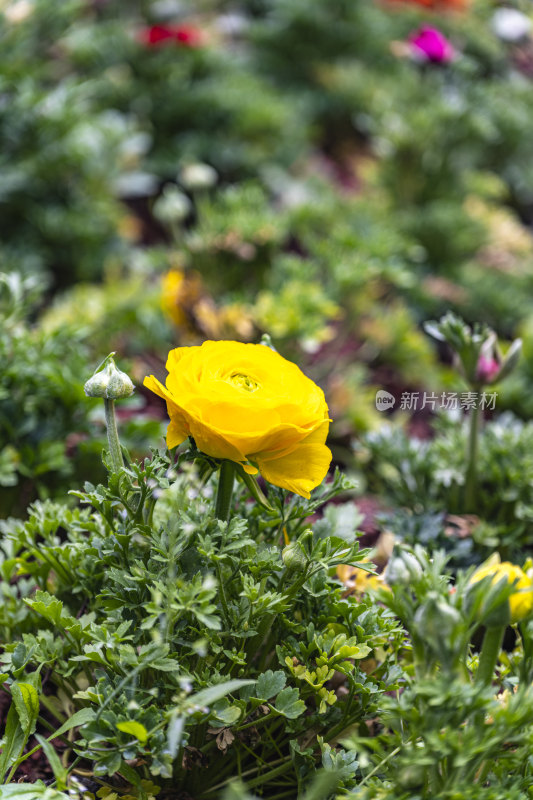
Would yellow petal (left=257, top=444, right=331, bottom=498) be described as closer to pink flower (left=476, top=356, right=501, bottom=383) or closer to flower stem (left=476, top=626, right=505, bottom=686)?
flower stem (left=476, top=626, right=505, bottom=686)

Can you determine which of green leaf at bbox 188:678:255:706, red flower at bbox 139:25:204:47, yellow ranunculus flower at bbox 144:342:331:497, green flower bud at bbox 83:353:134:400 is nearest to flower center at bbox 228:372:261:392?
yellow ranunculus flower at bbox 144:342:331:497

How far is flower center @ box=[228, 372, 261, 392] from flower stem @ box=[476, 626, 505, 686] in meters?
0.31

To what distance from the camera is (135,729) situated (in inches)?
25.7

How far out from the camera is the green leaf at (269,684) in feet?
2.47

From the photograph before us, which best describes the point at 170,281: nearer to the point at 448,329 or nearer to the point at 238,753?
the point at 448,329

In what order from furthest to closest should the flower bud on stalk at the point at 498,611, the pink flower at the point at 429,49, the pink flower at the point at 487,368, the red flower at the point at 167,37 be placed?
1. the red flower at the point at 167,37
2. the pink flower at the point at 429,49
3. the pink flower at the point at 487,368
4. the flower bud on stalk at the point at 498,611

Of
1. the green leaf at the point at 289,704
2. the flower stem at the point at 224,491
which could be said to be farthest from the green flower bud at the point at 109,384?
the green leaf at the point at 289,704

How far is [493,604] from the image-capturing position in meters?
0.65

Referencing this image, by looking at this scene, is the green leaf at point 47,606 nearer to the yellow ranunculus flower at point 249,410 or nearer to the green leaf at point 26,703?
the green leaf at point 26,703

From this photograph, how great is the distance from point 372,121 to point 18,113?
1.39 m

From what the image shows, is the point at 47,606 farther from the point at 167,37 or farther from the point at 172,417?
the point at 167,37

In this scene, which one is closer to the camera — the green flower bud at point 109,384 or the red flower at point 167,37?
the green flower bud at point 109,384

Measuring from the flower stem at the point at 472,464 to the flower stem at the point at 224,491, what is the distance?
0.54m

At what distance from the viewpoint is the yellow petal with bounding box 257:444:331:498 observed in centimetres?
76
